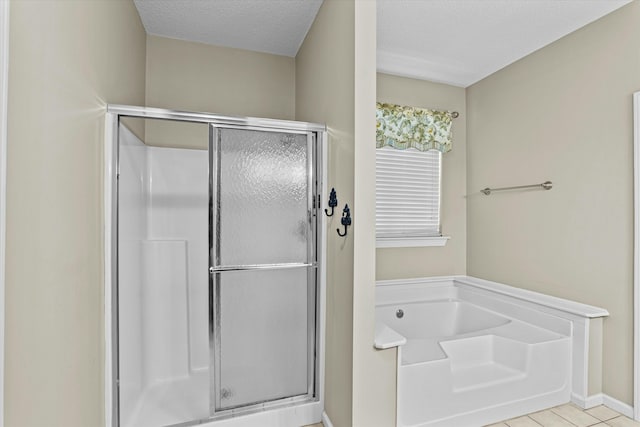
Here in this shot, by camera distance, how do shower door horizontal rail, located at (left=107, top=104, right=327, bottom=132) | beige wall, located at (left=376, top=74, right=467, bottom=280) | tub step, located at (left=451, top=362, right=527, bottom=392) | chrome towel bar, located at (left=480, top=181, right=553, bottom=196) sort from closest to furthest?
shower door horizontal rail, located at (left=107, top=104, right=327, bottom=132) < tub step, located at (left=451, top=362, right=527, bottom=392) < chrome towel bar, located at (left=480, top=181, right=553, bottom=196) < beige wall, located at (left=376, top=74, right=467, bottom=280)

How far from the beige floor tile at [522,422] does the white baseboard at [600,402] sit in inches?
16.5

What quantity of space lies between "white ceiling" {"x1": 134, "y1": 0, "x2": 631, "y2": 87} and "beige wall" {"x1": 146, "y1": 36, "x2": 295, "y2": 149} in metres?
0.09

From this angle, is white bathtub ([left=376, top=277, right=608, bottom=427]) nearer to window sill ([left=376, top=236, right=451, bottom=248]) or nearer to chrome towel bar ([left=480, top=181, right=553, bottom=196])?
window sill ([left=376, top=236, right=451, bottom=248])

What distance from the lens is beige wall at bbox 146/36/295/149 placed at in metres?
2.67

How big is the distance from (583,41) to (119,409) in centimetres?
366

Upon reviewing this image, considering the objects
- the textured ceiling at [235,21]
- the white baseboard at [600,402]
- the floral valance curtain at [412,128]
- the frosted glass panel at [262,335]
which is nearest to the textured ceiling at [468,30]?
the floral valance curtain at [412,128]

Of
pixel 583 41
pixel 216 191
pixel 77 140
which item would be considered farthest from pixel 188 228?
pixel 583 41

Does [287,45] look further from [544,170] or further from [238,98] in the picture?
[544,170]

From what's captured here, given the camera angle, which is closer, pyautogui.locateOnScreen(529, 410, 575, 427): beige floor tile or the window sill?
pyautogui.locateOnScreen(529, 410, 575, 427): beige floor tile

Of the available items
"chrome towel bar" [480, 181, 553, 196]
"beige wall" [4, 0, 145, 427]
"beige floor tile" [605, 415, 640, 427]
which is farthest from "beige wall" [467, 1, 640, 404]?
"beige wall" [4, 0, 145, 427]

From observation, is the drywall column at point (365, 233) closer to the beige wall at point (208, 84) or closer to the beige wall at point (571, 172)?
the beige wall at point (208, 84)

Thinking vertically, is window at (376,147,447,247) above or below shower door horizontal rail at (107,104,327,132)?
below

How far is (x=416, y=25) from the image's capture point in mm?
2459

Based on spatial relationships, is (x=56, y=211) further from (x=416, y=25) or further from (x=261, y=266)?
(x=416, y=25)
